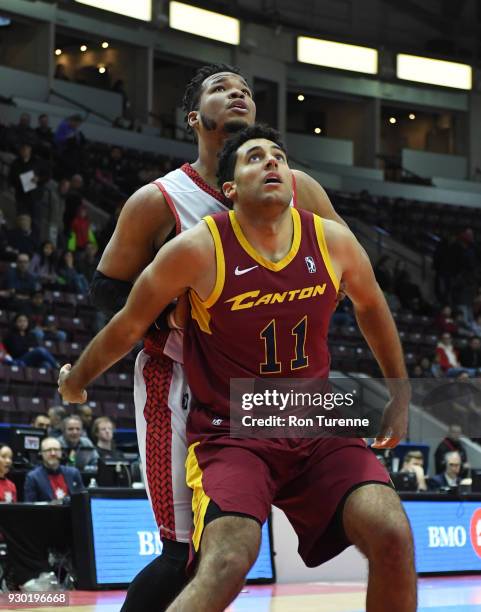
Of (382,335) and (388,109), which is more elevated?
Answer: (388,109)

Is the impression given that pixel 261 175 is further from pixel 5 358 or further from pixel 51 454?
pixel 5 358


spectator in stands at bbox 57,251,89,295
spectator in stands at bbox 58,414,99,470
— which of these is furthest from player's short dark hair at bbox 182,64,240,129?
spectator in stands at bbox 57,251,89,295

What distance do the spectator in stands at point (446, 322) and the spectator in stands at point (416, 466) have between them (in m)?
9.36

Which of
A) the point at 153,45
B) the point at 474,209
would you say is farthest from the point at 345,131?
the point at 153,45

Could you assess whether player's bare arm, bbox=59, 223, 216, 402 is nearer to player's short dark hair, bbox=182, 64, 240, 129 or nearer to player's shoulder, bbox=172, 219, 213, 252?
player's shoulder, bbox=172, 219, 213, 252

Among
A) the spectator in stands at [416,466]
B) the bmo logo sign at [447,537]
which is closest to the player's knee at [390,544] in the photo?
the bmo logo sign at [447,537]

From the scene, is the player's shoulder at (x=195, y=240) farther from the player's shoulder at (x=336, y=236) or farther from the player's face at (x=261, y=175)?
the player's shoulder at (x=336, y=236)

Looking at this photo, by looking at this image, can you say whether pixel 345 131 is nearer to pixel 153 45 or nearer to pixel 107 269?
pixel 153 45

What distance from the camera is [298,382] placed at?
3.85 m

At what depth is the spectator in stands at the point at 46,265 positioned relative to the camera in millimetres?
17609

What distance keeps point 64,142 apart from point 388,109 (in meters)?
15.5

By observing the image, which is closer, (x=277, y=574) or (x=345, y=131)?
(x=277, y=574)

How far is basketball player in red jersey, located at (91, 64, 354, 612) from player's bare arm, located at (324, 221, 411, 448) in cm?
48

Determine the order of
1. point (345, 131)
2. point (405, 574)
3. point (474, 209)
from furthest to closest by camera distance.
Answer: point (345, 131), point (474, 209), point (405, 574)
